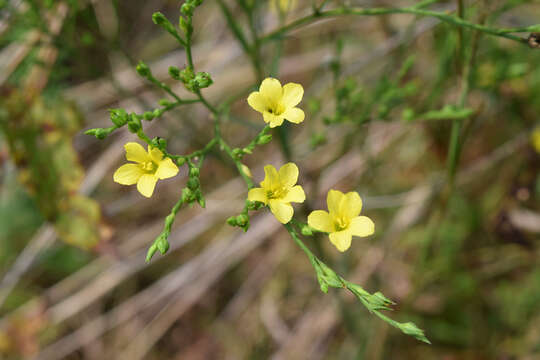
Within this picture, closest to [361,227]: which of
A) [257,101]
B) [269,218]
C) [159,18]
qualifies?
[257,101]

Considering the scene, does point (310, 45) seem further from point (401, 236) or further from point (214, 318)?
point (214, 318)

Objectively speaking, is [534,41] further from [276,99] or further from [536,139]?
[536,139]

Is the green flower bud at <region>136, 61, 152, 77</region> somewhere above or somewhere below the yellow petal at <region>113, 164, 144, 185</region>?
above

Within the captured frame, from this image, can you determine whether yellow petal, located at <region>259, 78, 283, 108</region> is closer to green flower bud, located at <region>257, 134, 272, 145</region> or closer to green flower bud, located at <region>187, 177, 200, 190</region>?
green flower bud, located at <region>257, 134, 272, 145</region>

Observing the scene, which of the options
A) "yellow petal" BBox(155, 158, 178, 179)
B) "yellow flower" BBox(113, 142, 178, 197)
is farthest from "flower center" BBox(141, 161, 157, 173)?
"yellow petal" BBox(155, 158, 178, 179)

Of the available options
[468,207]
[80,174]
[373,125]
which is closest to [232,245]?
[80,174]
